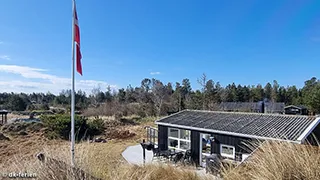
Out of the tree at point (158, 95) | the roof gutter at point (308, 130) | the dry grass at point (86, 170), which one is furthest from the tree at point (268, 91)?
the dry grass at point (86, 170)

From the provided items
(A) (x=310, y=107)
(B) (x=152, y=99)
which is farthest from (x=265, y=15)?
(A) (x=310, y=107)

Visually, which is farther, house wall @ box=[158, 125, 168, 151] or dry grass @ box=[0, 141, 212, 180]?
house wall @ box=[158, 125, 168, 151]

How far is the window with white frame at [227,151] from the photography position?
8.09 metres

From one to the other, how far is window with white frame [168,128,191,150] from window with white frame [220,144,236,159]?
1734 mm

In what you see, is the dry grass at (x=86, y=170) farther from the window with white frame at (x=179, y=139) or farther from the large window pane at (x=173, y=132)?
the large window pane at (x=173, y=132)

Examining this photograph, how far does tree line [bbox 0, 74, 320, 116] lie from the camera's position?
29.2 m

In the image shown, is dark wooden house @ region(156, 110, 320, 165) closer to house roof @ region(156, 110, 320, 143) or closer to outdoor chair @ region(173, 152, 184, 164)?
house roof @ region(156, 110, 320, 143)

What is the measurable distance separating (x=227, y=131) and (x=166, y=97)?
25321mm

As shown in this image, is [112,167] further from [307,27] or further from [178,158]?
[307,27]

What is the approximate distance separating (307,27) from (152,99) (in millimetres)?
21488

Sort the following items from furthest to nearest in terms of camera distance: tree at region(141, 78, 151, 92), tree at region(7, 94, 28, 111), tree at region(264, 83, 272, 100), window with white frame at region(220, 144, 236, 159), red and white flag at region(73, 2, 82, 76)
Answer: tree at region(264, 83, 272, 100), tree at region(141, 78, 151, 92), tree at region(7, 94, 28, 111), window with white frame at region(220, 144, 236, 159), red and white flag at region(73, 2, 82, 76)

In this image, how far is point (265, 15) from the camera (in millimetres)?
12070

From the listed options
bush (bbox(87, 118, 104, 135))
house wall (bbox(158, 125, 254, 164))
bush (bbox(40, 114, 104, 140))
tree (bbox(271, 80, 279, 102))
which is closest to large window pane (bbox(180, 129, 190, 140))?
house wall (bbox(158, 125, 254, 164))

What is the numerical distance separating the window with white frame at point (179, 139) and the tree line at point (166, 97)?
14767mm
